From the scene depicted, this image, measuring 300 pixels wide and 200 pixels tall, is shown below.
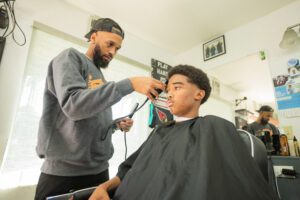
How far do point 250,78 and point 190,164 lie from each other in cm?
179

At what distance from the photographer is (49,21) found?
187 centimetres

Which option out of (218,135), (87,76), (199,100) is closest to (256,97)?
(199,100)

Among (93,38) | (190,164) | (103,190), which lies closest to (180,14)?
(93,38)

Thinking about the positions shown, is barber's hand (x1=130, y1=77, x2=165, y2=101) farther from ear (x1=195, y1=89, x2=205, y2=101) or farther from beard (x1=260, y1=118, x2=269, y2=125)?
beard (x1=260, y1=118, x2=269, y2=125)

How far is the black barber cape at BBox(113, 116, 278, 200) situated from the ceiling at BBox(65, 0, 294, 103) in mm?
1436

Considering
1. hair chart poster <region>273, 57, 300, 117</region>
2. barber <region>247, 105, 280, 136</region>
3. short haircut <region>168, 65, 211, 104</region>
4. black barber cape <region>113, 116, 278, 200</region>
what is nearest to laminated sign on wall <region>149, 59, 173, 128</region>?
barber <region>247, 105, 280, 136</region>

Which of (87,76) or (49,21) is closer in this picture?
(87,76)

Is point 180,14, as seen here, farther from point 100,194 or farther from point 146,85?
point 100,194

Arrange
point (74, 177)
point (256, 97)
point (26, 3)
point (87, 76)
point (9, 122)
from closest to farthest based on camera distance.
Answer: point (74, 177) → point (87, 76) → point (9, 122) → point (26, 3) → point (256, 97)

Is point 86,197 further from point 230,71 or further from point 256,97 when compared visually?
point 230,71

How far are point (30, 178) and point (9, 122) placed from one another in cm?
49

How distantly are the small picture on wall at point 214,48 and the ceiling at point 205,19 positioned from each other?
0.09 m

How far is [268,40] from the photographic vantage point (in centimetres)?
214

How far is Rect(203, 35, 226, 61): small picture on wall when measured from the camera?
8.36 ft
